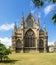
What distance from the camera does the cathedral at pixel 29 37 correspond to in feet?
273

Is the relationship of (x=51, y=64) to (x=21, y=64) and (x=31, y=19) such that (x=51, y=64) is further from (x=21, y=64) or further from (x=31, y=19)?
(x=31, y=19)

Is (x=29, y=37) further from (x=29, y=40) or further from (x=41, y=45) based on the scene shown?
(x=41, y=45)

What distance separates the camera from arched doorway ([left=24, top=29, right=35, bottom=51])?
84.5m

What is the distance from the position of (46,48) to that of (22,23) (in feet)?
49.5

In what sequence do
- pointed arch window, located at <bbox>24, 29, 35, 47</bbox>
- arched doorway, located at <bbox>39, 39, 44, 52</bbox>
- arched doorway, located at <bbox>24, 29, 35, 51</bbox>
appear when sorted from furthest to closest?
1. pointed arch window, located at <bbox>24, 29, 35, 47</bbox>
2. arched doorway, located at <bbox>24, 29, 35, 51</bbox>
3. arched doorway, located at <bbox>39, 39, 44, 52</bbox>

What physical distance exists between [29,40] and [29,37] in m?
1.33

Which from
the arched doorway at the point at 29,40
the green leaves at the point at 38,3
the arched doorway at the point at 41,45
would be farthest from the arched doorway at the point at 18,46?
the green leaves at the point at 38,3

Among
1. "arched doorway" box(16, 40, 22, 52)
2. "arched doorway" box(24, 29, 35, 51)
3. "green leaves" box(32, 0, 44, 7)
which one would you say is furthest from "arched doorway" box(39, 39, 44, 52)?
"green leaves" box(32, 0, 44, 7)

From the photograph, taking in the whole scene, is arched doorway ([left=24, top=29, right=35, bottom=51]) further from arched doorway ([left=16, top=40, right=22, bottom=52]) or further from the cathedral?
arched doorway ([left=16, top=40, right=22, bottom=52])

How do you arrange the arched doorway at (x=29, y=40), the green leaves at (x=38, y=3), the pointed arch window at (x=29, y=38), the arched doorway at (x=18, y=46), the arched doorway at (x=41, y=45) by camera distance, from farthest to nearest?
the pointed arch window at (x=29, y=38)
the arched doorway at (x=29, y=40)
the arched doorway at (x=41, y=45)
the arched doorway at (x=18, y=46)
the green leaves at (x=38, y=3)

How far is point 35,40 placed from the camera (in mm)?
84812

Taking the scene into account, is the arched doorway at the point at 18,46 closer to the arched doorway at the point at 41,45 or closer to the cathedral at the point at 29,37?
the cathedral at the point at 29,37

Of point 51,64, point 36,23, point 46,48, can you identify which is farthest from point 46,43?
point 51,64

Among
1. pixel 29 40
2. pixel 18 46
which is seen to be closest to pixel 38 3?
pixel 18 46
